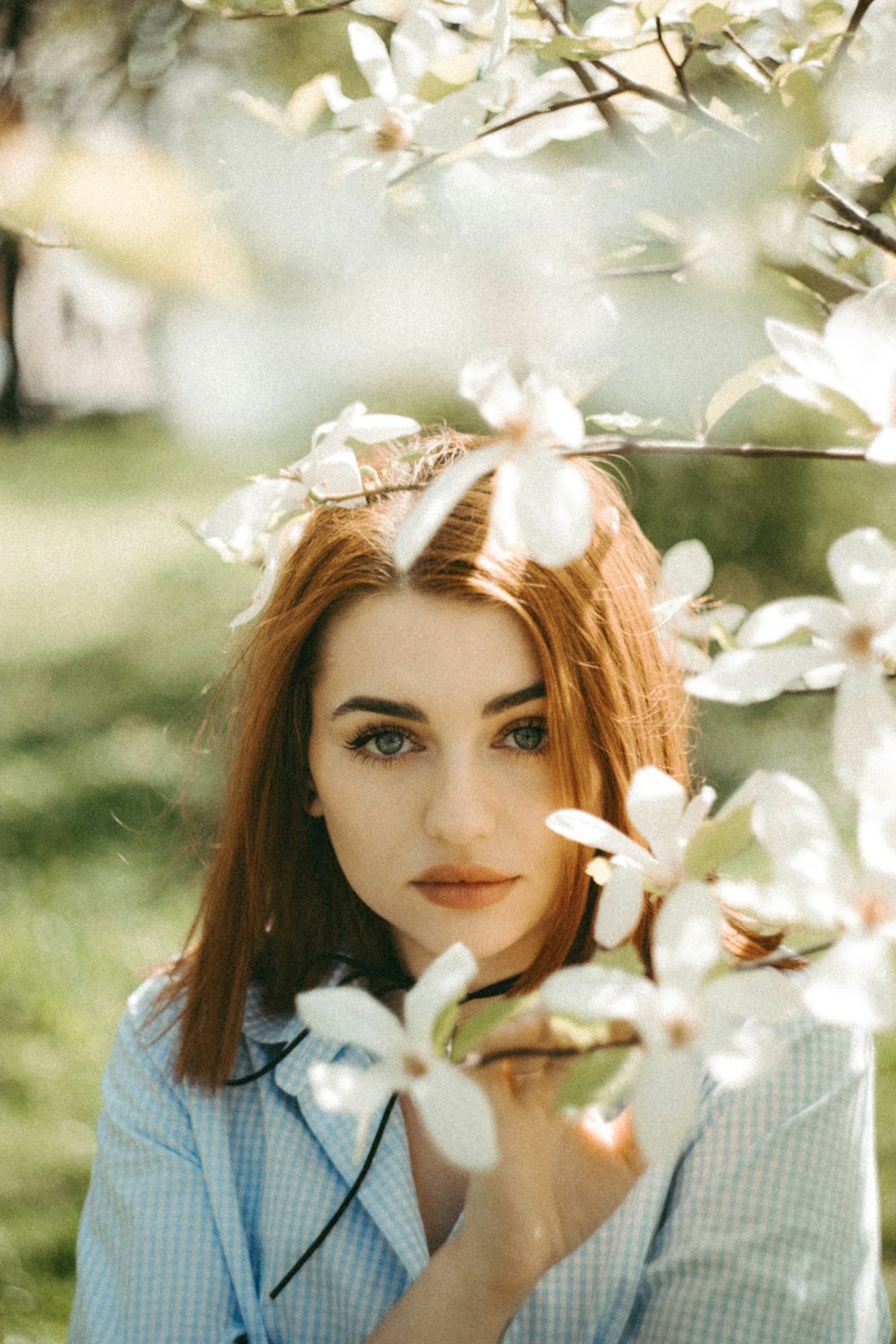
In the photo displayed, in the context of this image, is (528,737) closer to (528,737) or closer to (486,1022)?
(528,737)

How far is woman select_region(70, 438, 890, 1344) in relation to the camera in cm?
103

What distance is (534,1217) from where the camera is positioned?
0.92 meters

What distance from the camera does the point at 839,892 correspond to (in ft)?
1.60

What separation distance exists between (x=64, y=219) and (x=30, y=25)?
30.2 feet

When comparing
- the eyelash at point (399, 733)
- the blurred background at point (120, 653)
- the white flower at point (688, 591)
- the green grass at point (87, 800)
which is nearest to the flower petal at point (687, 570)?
the white flower at point (688, 591)

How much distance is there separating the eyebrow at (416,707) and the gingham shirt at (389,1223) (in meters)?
0.35

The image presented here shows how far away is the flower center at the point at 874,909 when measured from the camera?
48cm

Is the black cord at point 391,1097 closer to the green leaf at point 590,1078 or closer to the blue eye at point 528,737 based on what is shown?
the blue eye at point 528,737

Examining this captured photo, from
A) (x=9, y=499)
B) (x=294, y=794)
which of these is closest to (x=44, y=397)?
(x=9, y=499)

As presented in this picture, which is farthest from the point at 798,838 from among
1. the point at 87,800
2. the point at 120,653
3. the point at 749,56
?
the point at 120,653

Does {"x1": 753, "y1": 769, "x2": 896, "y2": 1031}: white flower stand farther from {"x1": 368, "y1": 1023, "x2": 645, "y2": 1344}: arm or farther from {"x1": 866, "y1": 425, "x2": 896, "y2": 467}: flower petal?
{"x1": 368, "y1": 1023, "x2": 645, "y2": 1344}: arm

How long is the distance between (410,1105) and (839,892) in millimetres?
903

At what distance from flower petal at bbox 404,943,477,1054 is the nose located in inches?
19.8

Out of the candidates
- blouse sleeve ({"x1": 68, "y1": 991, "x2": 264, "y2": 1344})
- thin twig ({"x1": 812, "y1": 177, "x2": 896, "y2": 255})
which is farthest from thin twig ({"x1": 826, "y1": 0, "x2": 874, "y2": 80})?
blouse sleeve ({"x1": 68, "y1": 991, "x2": 264, "y2": 1344})
